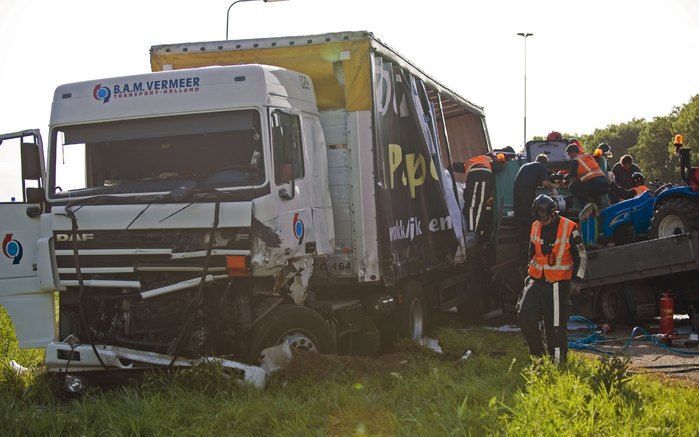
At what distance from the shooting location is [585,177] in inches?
496

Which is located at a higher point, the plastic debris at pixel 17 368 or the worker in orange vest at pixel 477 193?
the worker in orange vest at pixel 477 193

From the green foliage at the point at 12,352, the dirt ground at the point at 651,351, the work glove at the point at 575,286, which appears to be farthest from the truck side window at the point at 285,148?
the dirt ground at the point at 651,351

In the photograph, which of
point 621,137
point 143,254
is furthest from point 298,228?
point 621,137

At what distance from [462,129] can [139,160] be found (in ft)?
28.4

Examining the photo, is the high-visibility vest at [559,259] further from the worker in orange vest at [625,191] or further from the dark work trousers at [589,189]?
the worker in orange vest at [625,191]

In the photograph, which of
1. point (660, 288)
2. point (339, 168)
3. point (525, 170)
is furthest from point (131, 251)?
point (660, 288)

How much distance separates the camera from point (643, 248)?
11.2m

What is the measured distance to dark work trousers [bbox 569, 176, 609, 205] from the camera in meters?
12.6

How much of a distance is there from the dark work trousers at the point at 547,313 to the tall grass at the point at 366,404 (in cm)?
54

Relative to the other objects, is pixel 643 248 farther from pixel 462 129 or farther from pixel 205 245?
pixel 205 245

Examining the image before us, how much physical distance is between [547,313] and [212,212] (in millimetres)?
3570

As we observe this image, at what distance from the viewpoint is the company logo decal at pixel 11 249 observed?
25.5ft

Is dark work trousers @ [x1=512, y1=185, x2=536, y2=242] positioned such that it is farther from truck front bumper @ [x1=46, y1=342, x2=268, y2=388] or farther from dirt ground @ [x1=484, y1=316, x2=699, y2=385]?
truck front bumper @ [x1=46, y1=342, x2=268, y2=388]

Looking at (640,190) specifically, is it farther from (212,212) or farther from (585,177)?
(212,212)
